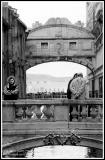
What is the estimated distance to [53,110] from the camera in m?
11.0

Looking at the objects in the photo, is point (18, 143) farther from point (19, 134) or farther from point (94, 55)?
point (94, 55)

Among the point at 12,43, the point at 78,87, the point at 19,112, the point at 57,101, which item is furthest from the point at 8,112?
the point at 12,43

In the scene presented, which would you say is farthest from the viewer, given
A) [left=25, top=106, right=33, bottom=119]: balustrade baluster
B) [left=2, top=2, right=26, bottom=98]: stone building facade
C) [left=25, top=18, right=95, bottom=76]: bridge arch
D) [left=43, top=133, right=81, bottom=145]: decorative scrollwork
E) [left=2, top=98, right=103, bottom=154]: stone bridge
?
[left=25, top=18, right=95, bottom=76]: bridge arch

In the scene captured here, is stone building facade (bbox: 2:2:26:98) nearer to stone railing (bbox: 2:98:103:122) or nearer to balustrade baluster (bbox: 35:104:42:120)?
stone railing (bbox: 2:98:103:122)

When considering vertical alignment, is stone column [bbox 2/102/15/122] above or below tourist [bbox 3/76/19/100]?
below

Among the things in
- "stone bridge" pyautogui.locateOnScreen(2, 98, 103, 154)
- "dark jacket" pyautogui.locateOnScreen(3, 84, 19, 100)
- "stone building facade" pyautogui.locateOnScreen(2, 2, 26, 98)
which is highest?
"stone building facade" pyautogui.locateOnScreen(2, 2, 26, 98)

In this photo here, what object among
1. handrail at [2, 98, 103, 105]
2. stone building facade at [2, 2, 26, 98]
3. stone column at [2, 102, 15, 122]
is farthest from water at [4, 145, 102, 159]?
stone building facade at [2, 2, 26, 98]

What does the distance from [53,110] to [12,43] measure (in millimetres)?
21282

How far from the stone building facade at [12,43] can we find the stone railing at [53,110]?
48.4 ft

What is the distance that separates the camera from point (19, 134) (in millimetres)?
10867

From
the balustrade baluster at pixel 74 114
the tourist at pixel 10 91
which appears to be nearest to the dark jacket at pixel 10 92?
the tourist at pixel 10 91

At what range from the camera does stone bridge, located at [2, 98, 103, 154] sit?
35.4 feet

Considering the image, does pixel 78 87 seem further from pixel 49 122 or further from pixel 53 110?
pixel 49 122

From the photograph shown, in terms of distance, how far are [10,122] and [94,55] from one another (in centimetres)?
3065
